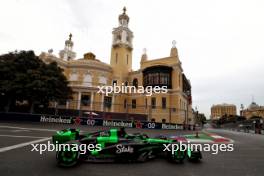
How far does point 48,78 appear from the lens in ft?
78.4

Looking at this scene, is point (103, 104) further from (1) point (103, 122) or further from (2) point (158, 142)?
(2) point (158, 142)

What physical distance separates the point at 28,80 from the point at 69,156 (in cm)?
2115

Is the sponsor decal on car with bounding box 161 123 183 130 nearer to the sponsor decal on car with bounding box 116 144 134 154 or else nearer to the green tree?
the sponsor decal on car with bounding box 116 144 134 154

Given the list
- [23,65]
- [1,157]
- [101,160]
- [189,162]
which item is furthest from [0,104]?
[189,162]

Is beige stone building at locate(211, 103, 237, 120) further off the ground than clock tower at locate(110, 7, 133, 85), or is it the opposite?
clock tower at locate(110, 7, 133, 85)

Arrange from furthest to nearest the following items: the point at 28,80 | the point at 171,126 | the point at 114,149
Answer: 1. the point at 28,80
2. the point at 171,126
3. the point at 114,149

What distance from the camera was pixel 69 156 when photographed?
539 cm

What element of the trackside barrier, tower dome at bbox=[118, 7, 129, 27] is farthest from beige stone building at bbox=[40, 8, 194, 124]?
the trackside barrier

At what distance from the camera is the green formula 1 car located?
5383mm

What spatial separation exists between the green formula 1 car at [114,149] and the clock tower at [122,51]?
126 feet

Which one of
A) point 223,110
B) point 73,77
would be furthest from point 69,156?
point 223,110

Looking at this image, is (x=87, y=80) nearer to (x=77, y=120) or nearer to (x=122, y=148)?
(x=77, y=120)

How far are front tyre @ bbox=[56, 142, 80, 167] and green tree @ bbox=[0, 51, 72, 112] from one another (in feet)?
63.4

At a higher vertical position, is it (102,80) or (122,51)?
(122,51)
